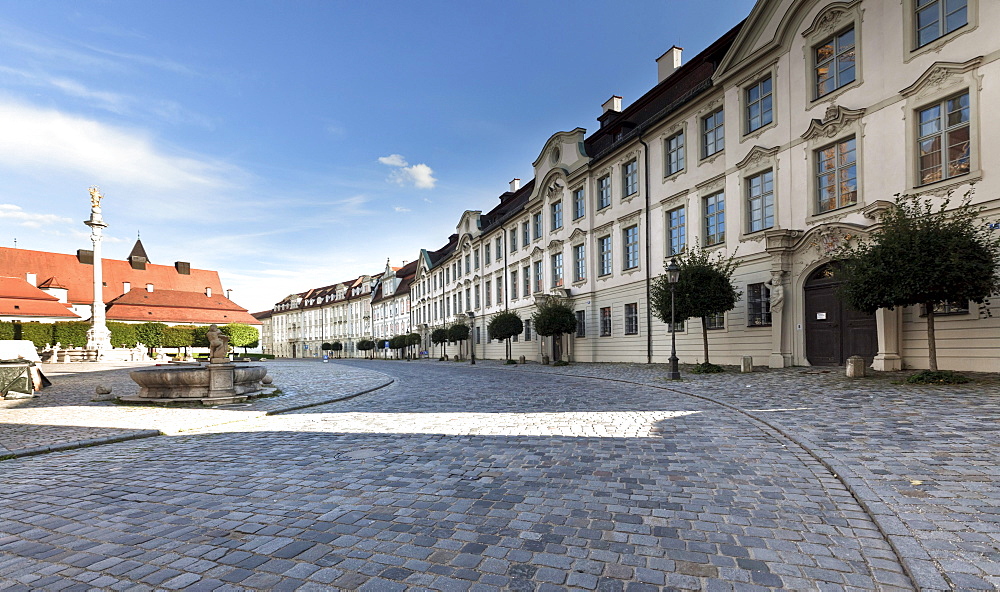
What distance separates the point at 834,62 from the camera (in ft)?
53.6

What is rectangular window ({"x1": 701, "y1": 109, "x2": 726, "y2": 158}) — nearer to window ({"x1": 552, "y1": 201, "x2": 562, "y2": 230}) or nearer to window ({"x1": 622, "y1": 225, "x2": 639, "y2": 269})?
window ({"x1": 622, "y1": 225, "x2": 639, "y2": 269})

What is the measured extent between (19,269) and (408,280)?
47.6 metres

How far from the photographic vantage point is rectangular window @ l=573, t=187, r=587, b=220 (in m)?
30.0

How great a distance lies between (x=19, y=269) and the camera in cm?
6312

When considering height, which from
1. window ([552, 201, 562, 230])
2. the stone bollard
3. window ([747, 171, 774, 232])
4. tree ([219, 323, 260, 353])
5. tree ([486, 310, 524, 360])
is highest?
window ([552, 201, 562, 230])

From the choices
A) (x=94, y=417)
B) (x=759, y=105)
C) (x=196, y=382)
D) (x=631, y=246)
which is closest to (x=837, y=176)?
(x=759, y=105)

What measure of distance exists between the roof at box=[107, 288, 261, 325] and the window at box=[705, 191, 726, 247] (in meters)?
70.4

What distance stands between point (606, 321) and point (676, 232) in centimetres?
679

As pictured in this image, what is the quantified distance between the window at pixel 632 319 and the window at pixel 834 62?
462 inches

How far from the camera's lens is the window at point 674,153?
889 inches

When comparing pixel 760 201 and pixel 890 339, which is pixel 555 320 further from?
pixel 890 339

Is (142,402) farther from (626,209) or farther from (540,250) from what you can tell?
(540,250)

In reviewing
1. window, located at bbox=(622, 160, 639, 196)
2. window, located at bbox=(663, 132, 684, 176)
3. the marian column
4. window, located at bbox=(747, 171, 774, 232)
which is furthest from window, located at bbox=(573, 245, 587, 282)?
the marian column

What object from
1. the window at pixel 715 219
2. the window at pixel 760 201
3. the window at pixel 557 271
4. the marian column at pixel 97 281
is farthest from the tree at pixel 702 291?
the marian column at pixel 97 281
